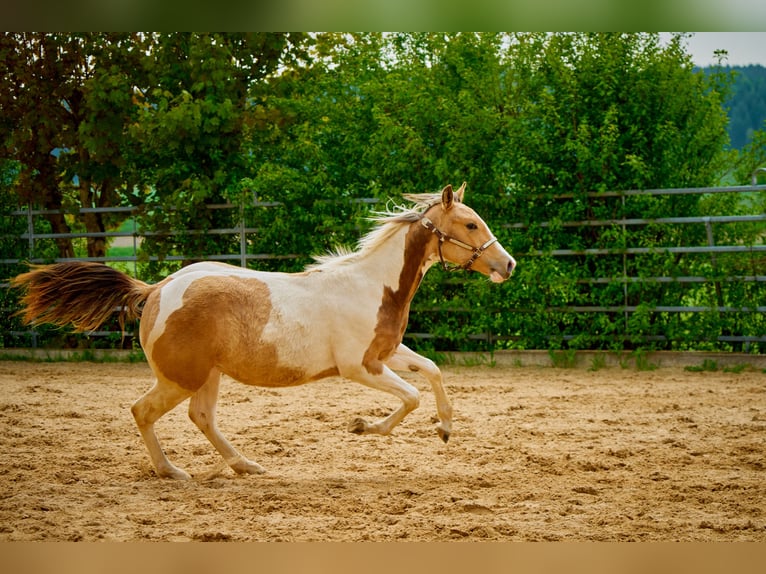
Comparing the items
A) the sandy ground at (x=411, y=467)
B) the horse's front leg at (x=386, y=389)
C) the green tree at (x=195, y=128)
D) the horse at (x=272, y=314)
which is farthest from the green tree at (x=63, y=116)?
the horse's front leg at (x=386, y=389)

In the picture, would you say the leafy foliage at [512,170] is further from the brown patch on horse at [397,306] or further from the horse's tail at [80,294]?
the horse's tail at [80,294]

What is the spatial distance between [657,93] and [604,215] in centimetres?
149

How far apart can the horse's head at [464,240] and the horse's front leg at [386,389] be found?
83cm

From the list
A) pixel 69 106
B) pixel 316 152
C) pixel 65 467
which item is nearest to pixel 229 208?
pixel 316 152

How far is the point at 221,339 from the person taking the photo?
4.60m

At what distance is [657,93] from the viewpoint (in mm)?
9617

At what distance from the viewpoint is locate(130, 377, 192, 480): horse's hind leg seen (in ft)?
15.0

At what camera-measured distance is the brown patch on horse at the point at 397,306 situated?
482 cm

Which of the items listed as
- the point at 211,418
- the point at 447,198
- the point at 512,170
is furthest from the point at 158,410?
the point at 512,170

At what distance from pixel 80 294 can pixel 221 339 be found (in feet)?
2.90

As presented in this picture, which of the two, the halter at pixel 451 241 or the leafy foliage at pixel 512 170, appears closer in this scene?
the halter at pixel 451 241

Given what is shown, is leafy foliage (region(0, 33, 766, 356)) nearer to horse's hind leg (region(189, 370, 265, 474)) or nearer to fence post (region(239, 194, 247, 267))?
fence post (region(239, 194, 247, 267))

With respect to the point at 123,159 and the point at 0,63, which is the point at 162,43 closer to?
the point at 123,159

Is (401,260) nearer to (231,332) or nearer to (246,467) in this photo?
(231,332)
